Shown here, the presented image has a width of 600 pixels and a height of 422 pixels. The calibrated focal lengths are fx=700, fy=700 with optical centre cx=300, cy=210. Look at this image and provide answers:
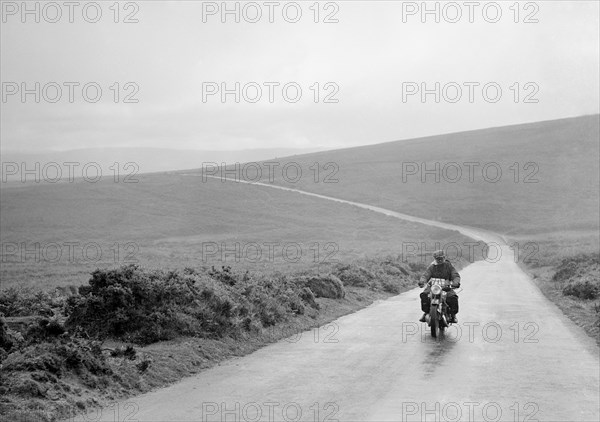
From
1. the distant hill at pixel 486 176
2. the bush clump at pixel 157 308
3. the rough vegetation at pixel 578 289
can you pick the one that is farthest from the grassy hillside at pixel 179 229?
the bush clump at pixel 157 308

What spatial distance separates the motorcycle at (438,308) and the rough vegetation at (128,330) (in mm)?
3405

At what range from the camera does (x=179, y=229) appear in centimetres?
9106

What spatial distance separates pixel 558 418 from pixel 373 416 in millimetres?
2577

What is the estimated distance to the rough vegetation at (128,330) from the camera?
10.1 metres

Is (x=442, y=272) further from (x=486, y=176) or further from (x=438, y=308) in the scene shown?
(x=486, y=176)

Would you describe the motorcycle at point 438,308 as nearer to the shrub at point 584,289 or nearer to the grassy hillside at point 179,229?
the shrub at point 584,289

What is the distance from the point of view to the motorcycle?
55.8 ft

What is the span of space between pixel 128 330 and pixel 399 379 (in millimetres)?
5870

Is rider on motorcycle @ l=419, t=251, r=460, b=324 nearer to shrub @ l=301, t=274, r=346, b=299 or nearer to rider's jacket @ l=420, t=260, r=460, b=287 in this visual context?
rider's jacket @ l=420, t=260, r=460, b=287

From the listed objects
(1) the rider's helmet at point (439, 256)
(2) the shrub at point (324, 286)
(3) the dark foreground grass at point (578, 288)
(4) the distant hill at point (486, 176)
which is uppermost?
(4) the distant hill at point (486, 176)

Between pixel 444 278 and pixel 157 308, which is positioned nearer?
pixel 157 308

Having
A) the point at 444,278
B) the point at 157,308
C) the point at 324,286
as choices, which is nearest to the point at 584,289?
the point at 324,286

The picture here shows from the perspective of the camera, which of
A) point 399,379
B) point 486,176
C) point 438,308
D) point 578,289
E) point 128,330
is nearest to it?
point 399,379

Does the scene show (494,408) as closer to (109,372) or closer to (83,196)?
(109,372)
